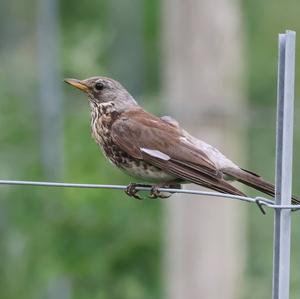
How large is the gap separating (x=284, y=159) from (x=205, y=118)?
5076 millimetres

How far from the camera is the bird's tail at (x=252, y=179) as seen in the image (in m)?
6.00

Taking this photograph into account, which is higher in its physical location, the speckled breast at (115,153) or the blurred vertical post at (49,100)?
the blurred vertical post at (49,100)

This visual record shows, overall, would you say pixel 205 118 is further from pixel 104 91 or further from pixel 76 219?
pixel 104 91

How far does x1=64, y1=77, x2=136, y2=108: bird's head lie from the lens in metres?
7.07

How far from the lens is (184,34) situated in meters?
9.95

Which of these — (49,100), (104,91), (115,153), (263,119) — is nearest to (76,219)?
(49,100)

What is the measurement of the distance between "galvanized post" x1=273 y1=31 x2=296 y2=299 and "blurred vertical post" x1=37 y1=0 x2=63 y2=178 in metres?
5.49

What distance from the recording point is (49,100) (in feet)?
35.0

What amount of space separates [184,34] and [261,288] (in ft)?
6.48

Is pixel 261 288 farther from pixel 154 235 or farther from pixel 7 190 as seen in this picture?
pixel 7 190

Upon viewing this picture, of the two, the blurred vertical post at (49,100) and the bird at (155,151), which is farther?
the blurred vertical post at (49,100)

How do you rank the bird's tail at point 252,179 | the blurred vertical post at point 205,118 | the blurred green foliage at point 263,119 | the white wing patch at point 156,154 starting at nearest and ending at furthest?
the bird's tail at point 252,179, the white wing patch at point 156,154, the blurred vertical post at point 205,118, the blurred green foliage at point 263,119

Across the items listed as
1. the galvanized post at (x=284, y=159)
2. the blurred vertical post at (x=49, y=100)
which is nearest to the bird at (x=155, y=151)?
the galvanized post at (x=284, y=159)

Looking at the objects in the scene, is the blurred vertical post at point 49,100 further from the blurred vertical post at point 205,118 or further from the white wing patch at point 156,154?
the white wing patch at point 156,154
